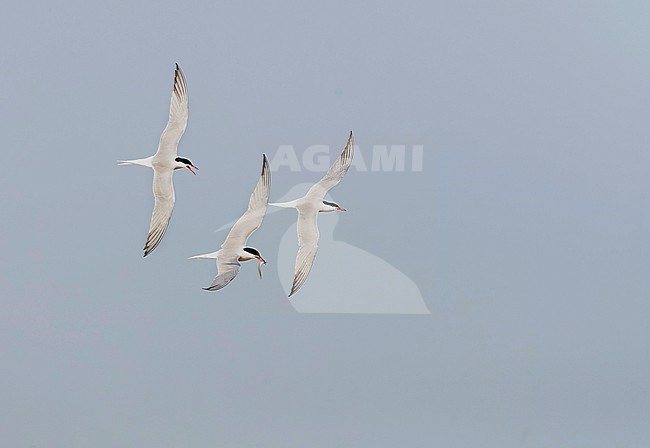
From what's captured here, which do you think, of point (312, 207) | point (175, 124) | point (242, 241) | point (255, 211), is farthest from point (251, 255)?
point (175, 124)

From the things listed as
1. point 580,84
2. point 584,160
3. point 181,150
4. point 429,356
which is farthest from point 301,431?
point 580,84

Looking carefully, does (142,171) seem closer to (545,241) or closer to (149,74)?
(149,74)

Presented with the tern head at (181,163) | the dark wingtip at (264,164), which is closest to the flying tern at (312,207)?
the dark wingtip at (264,164)

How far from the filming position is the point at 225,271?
3.02 m

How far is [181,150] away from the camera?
2.99 meters

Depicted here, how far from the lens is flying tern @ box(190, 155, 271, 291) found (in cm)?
290

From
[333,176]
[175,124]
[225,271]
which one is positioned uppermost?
[175,124]

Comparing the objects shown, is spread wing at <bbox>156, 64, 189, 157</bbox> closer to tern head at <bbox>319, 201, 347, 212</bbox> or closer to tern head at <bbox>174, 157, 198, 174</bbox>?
tern head at <bbox>174, 157, 198, 174</bbox>

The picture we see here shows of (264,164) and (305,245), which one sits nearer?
(264,164)

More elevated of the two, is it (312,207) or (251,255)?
(312,207)

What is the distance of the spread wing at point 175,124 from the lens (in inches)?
113

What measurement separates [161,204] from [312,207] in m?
0.56

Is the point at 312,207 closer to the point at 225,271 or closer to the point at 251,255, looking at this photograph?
the point at 251,255

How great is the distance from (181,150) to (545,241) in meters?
1.41
